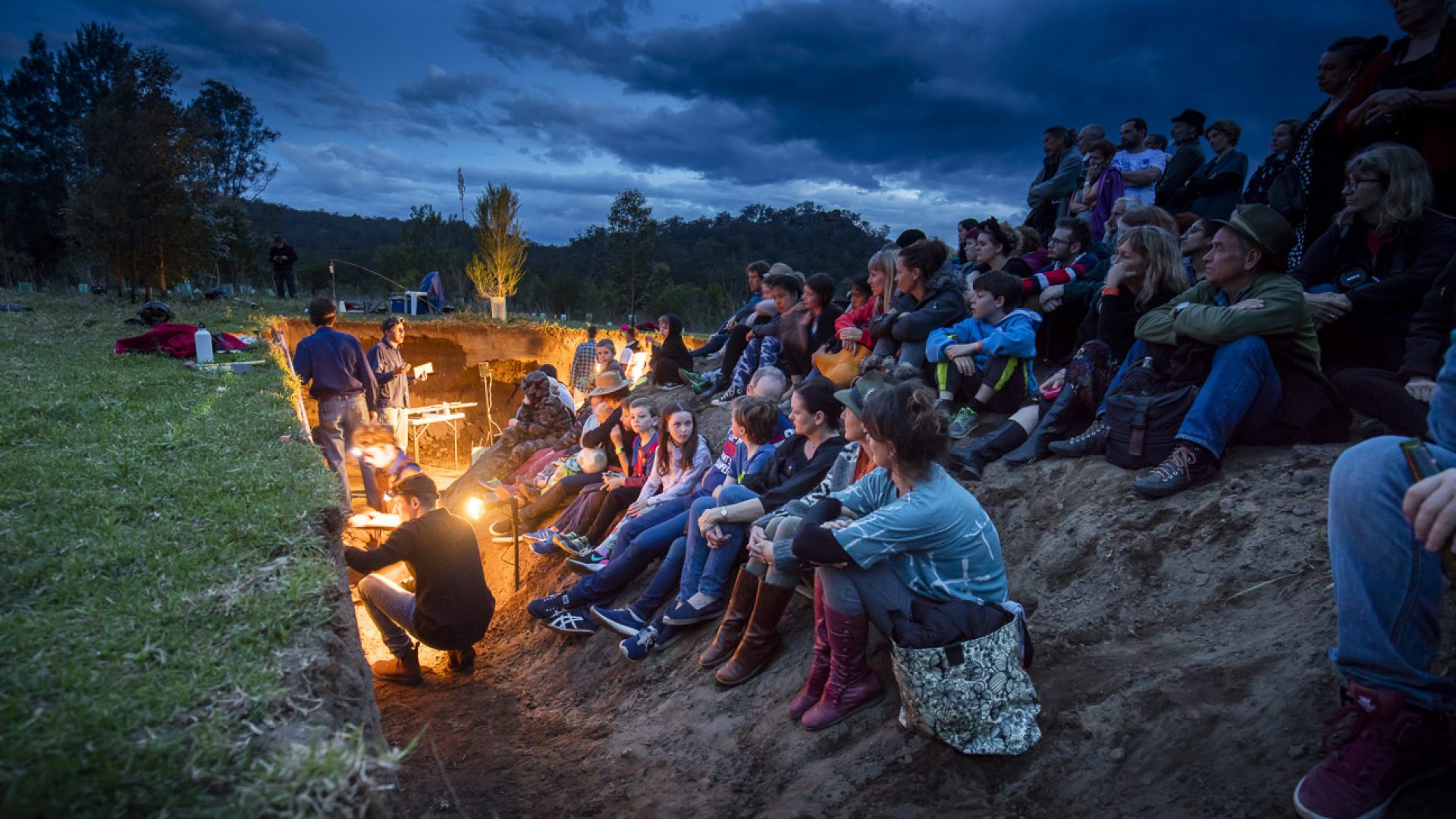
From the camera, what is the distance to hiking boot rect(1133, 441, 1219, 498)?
346 centimetres

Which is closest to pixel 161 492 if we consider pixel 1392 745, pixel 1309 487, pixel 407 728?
pixel 407 728

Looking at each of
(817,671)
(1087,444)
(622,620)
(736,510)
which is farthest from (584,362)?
(817,671)

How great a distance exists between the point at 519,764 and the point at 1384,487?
386 cm

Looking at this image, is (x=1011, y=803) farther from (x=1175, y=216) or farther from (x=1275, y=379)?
(x=1175, y=216)

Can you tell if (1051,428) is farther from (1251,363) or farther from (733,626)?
(733,626)

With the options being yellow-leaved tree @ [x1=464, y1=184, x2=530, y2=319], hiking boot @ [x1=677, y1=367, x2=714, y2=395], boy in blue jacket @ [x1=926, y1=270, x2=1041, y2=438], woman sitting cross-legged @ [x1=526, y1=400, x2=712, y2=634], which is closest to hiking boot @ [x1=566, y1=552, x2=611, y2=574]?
woman sitting cross-legged @ [x1=526, y1=400, x2=712, y2=634]

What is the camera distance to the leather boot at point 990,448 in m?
4.70

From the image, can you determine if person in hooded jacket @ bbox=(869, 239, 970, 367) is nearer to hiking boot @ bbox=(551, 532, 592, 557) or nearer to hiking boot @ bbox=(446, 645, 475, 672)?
hiking boot @ bbox=(551, 532, 592, 557)

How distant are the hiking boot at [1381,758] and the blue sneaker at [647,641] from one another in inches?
135

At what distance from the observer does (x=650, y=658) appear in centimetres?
456

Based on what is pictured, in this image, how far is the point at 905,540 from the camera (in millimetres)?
2709

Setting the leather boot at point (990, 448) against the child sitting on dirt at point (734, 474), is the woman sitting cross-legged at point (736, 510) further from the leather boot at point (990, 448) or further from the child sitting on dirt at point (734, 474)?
the leather boot at point (990, 448)

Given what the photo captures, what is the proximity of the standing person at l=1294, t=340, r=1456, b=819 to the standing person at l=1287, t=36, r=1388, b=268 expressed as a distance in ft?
11.7

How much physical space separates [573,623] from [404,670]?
1262mm
